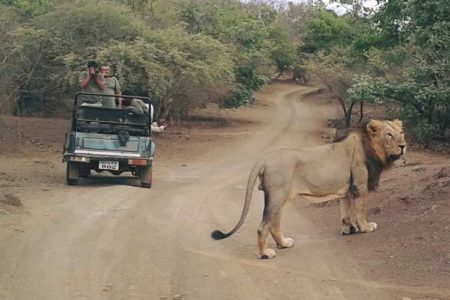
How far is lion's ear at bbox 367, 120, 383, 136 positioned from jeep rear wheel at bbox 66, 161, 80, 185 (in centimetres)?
757

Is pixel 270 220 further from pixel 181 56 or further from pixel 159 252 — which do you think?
pixel 181 56

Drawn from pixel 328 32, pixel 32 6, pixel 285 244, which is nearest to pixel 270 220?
pixel 285 244

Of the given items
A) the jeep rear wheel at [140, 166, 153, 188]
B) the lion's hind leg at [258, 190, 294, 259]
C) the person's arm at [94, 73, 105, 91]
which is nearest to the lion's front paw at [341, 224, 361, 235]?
the lion's hind leg at [258, 190, 294, 259]

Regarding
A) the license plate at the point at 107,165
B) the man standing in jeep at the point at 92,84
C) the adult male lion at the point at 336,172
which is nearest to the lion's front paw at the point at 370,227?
the adult male lion at the point at 336,172

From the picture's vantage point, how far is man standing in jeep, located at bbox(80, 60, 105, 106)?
601 inches

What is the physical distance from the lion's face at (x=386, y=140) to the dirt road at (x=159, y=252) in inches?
46.6

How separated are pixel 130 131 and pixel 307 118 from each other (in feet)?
80.9

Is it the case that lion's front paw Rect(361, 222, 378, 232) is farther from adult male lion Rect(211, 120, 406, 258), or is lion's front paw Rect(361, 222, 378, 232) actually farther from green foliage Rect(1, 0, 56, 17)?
green foliage Rect(1, 0, 56, 17)

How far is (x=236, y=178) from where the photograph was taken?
17.8 meters

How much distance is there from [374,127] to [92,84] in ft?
27.6

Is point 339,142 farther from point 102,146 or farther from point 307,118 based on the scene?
point 307,118

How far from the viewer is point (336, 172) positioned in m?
8.59

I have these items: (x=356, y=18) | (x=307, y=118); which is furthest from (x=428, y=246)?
(x=356, y=18)

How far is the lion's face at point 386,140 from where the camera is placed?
8.69m
